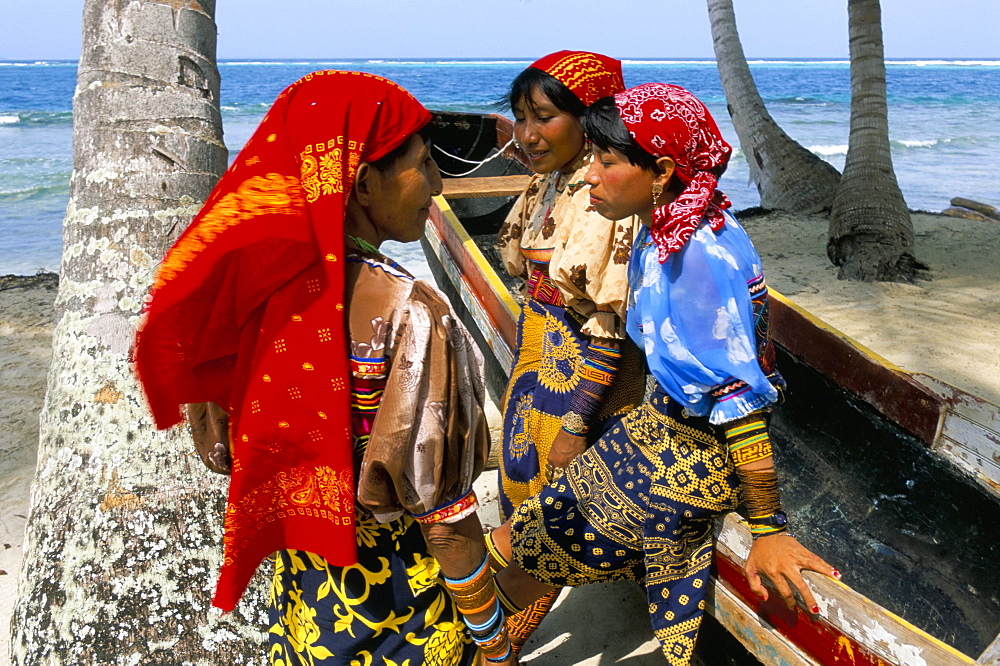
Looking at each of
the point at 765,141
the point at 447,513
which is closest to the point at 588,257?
the point at 447,513

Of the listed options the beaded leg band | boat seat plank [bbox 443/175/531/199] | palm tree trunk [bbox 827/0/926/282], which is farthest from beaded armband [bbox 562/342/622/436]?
palm tree trunk [bbox 827/0/926/282]

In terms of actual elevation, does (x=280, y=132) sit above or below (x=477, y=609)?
above

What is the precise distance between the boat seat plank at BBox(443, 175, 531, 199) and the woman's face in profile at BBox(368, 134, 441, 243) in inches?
167

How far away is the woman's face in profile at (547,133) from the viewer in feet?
8.19

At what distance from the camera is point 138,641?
95.0 inches

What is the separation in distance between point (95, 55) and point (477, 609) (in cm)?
271

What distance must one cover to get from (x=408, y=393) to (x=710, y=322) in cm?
76

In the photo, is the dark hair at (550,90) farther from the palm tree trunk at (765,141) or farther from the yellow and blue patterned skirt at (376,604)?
the palm tree trunk at (765,141)

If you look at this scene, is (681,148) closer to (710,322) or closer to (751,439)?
(710,322)

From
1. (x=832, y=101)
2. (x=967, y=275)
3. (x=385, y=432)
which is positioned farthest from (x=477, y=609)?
(x=832, y=101)

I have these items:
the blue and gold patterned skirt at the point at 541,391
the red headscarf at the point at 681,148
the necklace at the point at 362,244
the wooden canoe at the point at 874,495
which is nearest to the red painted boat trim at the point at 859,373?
the wooden canoe at the point at 874,495

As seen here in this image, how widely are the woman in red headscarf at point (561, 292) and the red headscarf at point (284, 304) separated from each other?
37.1 inches

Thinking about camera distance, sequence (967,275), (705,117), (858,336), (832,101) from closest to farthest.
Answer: (705,117) → (858,336) → (967,275) → (832,101)

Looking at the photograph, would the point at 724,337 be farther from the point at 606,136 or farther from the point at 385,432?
the point at 385,432
